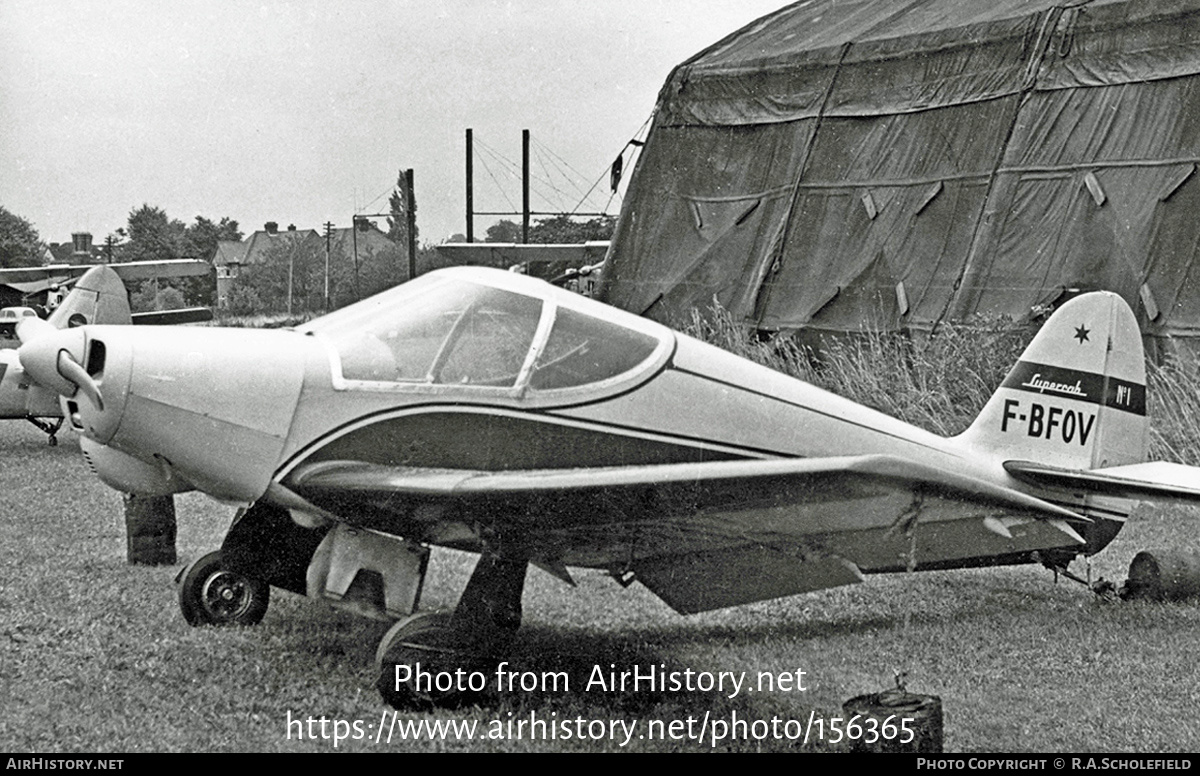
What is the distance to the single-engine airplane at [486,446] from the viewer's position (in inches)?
200

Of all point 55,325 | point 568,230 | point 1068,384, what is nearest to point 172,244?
point 568,230

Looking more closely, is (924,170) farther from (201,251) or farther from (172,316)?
(201,251)

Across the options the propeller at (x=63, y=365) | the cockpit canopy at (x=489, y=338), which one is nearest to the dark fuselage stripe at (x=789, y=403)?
the cockpit canopy at (x=489, y=338)

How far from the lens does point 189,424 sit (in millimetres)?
5219

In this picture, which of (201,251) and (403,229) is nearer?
(403,229)

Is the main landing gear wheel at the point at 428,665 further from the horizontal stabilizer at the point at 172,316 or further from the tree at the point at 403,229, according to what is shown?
the horizontal stabilizer at the point at 172,316

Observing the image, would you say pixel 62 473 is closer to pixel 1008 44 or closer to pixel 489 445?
pixel 489 445

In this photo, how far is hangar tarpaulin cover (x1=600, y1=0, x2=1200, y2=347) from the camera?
40.2 ft

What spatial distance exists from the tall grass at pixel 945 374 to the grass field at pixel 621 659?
116 inches

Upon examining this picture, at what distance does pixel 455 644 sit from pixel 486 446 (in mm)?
809

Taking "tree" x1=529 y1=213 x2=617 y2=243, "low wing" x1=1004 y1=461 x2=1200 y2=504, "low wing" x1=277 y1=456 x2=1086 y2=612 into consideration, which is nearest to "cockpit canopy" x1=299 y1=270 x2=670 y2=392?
"low wing" x1=277 y1=456 x2=1086 y2=612

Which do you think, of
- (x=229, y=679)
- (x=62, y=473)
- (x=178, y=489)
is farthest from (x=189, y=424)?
(x=62, y=473)

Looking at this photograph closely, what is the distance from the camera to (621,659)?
6.18 metres

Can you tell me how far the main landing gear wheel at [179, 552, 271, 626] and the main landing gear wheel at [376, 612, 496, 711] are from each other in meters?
1.65
